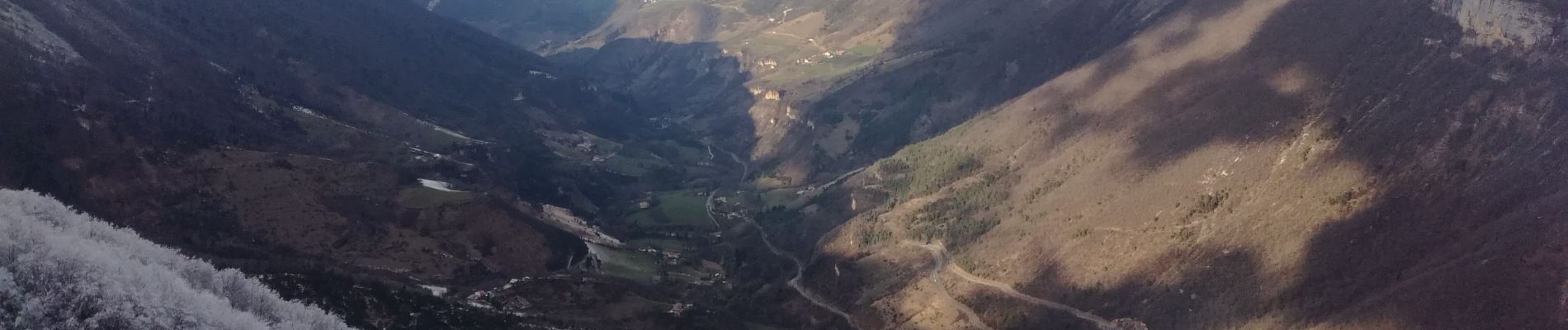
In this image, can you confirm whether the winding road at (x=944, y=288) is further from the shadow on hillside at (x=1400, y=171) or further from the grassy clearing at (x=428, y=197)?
the grassy clearing at (x=428, y=197)

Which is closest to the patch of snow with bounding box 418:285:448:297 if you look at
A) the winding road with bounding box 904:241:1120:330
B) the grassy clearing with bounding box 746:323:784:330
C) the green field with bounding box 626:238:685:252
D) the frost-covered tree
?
the grassy clearing with bounding box 746:323:784:330

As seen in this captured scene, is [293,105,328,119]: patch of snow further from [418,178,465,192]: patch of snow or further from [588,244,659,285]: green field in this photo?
[588,244,659,285]: green field

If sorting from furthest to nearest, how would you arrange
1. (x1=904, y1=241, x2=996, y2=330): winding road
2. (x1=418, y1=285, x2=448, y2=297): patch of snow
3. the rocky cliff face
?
(x1=904, y1=241, x2=996, y2=330): winding road → (x1=418, y1=285, x2=448, y2=297): patch of snow → the rocky cliff face

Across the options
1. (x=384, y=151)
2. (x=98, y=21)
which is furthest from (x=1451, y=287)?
(x=98, y=21)

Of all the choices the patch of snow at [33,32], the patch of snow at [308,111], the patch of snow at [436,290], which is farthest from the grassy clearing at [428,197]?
the patch of snow at [308,111]

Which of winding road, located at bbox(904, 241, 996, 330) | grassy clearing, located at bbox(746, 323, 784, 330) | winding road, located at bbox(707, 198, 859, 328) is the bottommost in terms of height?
winding road, located at bbox(707, 198, 859, 328)

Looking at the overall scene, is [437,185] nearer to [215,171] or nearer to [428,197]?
[428,197]
